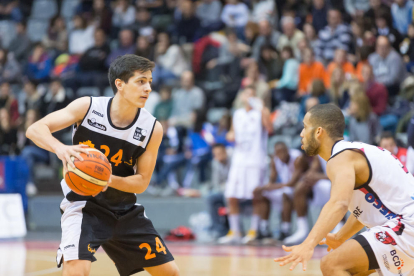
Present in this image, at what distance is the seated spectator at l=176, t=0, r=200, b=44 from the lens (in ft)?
42.0

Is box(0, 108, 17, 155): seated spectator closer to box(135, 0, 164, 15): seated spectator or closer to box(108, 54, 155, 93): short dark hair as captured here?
box(135, 0, 164, 15): seated spectator

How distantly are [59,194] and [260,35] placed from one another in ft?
17.6

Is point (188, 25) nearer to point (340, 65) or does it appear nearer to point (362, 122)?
point (340, 65)

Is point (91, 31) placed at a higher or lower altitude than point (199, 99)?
higher

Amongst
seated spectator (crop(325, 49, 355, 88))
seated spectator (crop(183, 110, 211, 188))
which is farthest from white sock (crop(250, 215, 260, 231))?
seated spectator (crop(325, 49, 355, 88))

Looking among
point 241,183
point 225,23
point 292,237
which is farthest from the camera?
point 225,23

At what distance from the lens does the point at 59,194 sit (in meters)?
11.0

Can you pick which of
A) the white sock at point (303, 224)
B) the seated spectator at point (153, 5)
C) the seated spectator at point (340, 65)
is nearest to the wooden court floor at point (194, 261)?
the white sock at point (303, 224)

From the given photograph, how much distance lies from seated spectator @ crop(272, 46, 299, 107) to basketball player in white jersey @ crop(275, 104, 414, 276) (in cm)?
694

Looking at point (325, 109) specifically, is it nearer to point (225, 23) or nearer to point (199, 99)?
point (199, 99)

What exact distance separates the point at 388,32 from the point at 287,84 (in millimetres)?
2279

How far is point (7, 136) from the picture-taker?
11.5m

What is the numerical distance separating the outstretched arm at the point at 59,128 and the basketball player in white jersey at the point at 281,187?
523cm

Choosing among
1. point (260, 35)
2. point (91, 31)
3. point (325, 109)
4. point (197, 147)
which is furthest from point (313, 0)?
point (325, 109)
